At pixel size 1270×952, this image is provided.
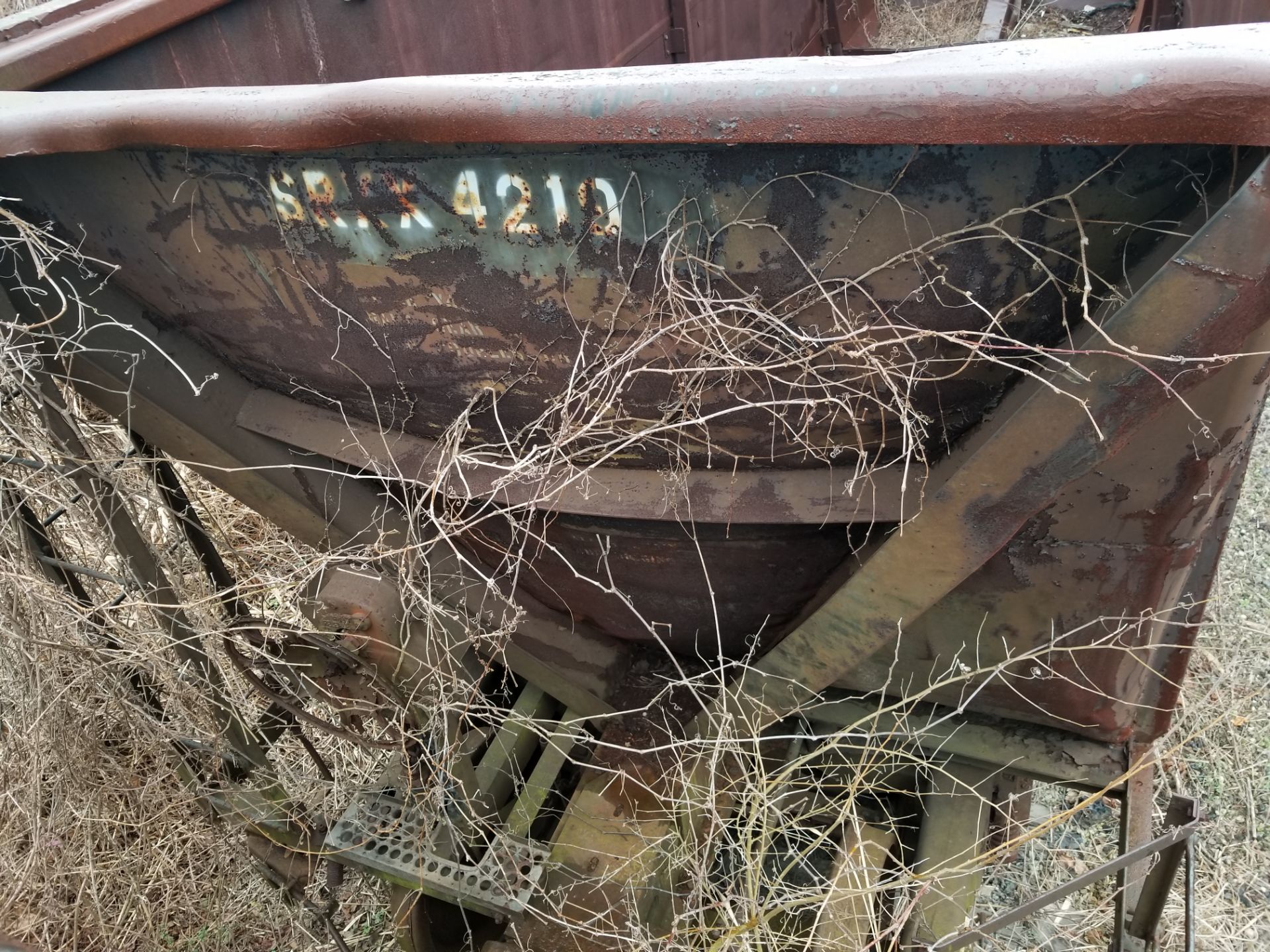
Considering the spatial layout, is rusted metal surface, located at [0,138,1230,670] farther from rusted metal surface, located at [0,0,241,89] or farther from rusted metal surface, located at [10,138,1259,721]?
rusted metal surface, located at [0,0,241,89]

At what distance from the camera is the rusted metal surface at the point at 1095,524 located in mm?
1158

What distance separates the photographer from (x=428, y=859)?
80.9 inches

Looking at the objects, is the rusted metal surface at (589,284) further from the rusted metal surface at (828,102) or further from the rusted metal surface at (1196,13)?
the rusted metal surface at (1196,13)

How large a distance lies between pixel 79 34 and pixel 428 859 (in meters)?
2.38

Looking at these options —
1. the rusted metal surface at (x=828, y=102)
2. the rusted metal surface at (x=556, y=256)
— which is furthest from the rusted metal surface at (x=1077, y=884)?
the rusted metal surface at (x=828, y=102)

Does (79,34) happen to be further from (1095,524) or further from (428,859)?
(1095,524)

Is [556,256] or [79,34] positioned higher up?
[79,34]

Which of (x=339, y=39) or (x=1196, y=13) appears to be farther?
(x=1196, y=13)

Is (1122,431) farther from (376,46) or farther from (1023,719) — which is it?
(376,46)

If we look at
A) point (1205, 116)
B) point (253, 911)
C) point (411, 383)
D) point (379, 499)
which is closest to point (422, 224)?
point (411, 383)

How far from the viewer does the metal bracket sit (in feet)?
6.53

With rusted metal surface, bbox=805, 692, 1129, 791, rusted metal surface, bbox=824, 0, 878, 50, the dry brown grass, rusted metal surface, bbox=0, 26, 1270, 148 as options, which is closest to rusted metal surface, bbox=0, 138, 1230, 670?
rusted metal surface, bbox=0, 26, 1270, 148

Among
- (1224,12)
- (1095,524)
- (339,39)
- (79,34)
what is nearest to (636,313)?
(1095,524)

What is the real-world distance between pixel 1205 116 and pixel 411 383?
143cm
